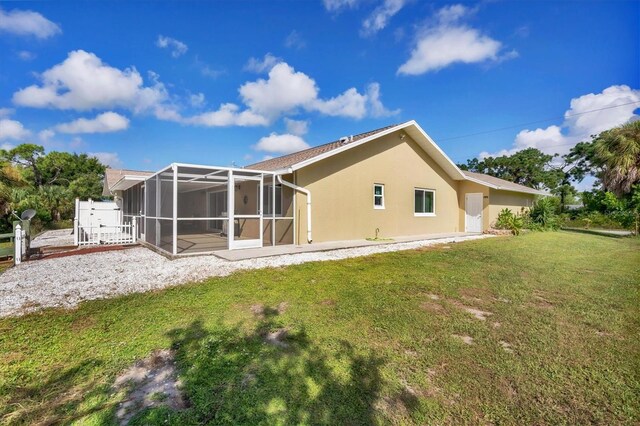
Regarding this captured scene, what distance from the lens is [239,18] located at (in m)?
11.5

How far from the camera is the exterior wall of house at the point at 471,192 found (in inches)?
663

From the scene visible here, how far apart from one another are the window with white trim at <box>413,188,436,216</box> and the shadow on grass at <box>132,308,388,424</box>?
41.8 ft

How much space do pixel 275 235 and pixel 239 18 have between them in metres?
8.47

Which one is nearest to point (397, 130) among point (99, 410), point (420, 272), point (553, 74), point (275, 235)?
point (275, 235)

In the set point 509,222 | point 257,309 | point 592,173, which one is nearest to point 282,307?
point 257,309

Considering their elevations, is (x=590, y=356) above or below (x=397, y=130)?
below

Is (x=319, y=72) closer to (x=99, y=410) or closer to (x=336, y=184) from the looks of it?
(x=336, y=184)

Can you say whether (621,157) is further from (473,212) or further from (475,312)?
(475,312)

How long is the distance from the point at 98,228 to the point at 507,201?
73.3 feet

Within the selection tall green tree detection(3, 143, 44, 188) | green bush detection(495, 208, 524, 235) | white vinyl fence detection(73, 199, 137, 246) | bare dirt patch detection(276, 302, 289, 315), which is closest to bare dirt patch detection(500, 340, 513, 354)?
bare dirt patch detection(276, 302, 289, 315)

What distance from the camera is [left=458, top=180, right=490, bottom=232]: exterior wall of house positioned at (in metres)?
16.8

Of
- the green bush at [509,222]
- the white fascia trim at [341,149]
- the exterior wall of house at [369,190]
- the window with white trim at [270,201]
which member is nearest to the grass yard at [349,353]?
the white fascia trim at [341,149]

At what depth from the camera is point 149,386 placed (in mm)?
2666

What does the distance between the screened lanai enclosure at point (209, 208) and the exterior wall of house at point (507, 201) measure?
13232 millimetres
